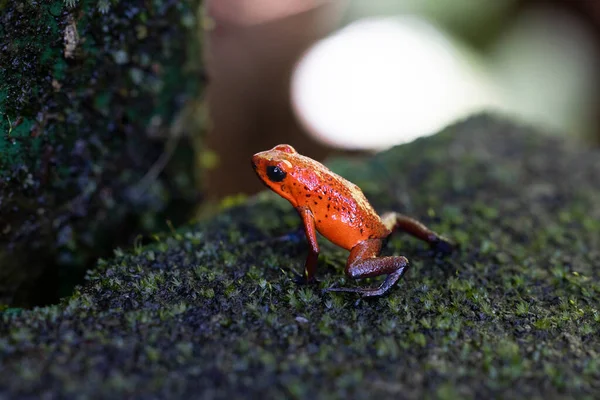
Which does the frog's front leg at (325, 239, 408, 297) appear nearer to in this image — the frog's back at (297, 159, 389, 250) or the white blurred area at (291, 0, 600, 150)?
the frog's back at (297, 159, 389, 250)

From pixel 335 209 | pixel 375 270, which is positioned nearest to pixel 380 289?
pixel 375 270

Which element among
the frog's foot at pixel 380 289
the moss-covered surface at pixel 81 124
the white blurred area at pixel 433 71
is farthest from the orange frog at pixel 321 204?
the white blurred area at pixel 433 71

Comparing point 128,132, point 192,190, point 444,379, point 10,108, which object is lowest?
point 444,379

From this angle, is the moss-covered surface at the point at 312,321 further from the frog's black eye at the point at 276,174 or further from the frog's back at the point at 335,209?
the frog's black eye at the point at 276,174

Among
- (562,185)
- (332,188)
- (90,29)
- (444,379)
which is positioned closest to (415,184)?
(562,185)

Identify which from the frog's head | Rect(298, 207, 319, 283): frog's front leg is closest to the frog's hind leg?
Rect(298, 207, 319, 283): frog's front leg

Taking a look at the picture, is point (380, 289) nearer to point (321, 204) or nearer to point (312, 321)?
point (312, 321)

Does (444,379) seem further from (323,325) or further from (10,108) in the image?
(10,108)
